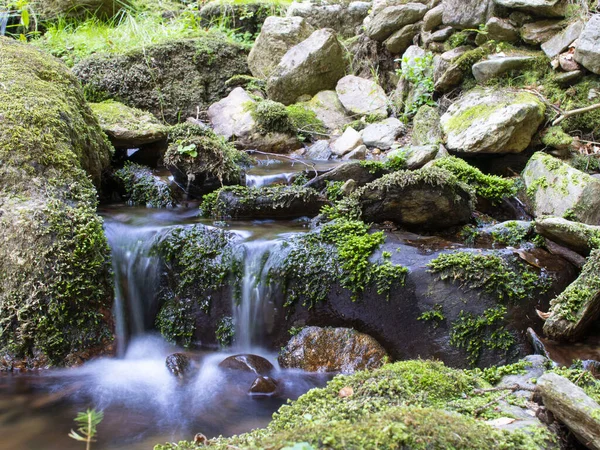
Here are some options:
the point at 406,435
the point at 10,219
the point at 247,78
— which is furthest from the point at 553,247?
the point at 247,78

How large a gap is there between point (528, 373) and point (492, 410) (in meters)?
0.88

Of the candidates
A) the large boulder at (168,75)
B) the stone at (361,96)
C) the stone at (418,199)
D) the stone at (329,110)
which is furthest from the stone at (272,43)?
the stone at (418,199)

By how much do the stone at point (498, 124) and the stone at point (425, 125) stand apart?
631mm

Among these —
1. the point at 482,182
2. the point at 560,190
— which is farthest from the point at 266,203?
the point at 560,190

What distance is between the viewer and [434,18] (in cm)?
897

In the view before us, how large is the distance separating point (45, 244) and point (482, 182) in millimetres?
4764

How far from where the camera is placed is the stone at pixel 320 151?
851 cm

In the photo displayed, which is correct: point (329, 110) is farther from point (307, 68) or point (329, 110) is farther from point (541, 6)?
point (541, 6)

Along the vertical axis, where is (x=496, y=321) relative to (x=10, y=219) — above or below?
below

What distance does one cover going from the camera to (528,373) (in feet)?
9.86

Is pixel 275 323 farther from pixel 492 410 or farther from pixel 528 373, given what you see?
pixel 492 410

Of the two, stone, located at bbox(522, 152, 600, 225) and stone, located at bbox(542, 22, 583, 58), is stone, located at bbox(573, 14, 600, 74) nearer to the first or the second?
stone, located at bbox(542, 22, 583, 58)

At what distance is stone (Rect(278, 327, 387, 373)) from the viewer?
4.13 meters

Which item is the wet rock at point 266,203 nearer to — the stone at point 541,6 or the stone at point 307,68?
the stone at point 541,6
